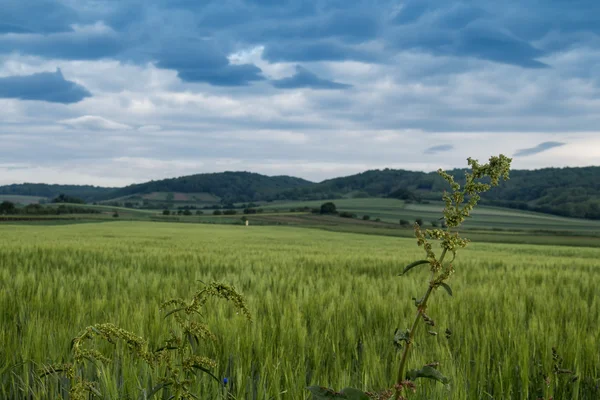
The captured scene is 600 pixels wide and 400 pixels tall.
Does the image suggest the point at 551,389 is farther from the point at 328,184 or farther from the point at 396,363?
the point at 328,184

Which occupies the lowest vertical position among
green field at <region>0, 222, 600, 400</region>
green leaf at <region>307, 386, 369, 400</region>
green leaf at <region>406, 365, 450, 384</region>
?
green field at <region>0, 222, 600, 400</region>

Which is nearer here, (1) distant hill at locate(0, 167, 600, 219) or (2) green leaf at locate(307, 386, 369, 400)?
(2) green leaf at locate(307, 386, 369, 400)

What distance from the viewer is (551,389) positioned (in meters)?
2.25

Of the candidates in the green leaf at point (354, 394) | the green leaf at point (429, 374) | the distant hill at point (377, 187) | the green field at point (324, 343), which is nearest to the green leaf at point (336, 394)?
the green leaf at point (354, 394)

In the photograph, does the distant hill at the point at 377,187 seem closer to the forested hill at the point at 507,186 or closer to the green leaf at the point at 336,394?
the forested hill at the point at 507,186

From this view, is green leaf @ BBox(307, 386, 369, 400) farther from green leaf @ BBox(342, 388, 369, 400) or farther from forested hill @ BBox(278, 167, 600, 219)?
forested hill @ BBox(278, 167, 600, 219)

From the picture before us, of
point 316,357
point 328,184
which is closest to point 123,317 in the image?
point 316,357


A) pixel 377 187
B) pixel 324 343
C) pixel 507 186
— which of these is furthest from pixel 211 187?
pixel 324 343

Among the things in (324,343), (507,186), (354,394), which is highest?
(507,186)

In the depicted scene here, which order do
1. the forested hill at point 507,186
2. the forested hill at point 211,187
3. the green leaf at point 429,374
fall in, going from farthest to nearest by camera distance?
the forested hill at point 211,187 < the forested hill at point 507,186 < the green leaf at point 429,374

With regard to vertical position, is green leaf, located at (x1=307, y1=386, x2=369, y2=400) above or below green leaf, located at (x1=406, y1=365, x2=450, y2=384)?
below

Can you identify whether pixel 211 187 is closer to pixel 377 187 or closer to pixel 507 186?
pixel 377 187

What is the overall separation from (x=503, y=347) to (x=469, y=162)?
222 centimetres

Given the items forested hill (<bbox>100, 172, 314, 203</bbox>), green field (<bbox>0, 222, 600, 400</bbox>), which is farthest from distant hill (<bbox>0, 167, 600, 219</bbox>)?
green field (<bbox>0, 222, 600, 400</bbox>)
